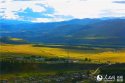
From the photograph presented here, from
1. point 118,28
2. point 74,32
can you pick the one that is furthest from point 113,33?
point 74,32

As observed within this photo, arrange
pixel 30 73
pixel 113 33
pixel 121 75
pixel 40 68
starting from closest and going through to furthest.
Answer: pixel 121 75 < pixel 30 73 < pixel 40 68 < pixel 113 33

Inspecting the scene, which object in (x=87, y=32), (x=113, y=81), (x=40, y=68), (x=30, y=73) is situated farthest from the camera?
(x=87, y=32)

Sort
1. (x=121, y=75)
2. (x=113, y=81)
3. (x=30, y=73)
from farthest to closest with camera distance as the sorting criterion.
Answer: (x=30, y=73), (x=121, y=75), (x=113, y=81)

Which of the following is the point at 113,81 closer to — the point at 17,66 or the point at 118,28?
the point at 17,66

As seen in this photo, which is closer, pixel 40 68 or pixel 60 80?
pixel 60 80

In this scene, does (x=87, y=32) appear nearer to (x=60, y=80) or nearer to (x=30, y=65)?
(x=30, y=65)

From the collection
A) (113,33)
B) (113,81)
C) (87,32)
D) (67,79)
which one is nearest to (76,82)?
(67,79)

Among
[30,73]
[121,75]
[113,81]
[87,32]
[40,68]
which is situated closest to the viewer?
[113,81]

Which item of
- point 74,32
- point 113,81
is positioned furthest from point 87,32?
point 113,81
